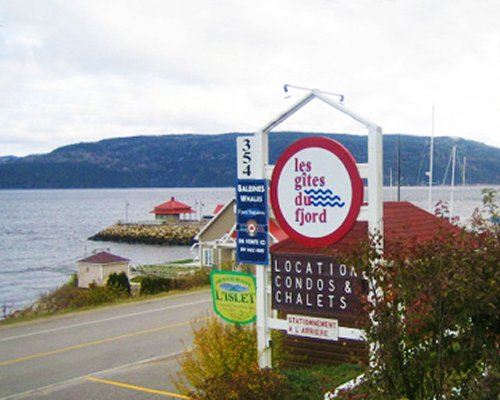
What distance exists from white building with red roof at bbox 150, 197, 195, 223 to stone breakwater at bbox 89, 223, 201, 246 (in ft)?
7.68

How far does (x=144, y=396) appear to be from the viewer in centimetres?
1187

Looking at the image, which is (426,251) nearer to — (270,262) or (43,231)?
(270,262)

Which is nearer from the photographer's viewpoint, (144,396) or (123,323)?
(144,396)

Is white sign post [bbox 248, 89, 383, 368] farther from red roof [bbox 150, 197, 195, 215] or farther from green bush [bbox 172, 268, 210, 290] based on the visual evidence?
red roof [bbox 150, 197, 195, 215]

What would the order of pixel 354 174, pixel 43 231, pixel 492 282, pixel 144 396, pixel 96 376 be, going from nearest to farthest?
pixel 492 282 < pixel 354 174 < pixel 144 396 < pixel 96 376 < pixel 43 231

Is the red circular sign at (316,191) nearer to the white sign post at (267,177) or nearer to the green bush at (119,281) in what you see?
the white sign post at (267,177)

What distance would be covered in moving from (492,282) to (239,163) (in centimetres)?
537

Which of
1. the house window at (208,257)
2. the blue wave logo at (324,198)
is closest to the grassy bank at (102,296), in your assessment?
the house window at (208,257)

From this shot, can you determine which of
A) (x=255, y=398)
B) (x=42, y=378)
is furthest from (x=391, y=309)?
(x=42, y=378)

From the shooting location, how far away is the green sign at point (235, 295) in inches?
407

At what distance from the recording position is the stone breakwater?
91.4m

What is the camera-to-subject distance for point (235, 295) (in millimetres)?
10523

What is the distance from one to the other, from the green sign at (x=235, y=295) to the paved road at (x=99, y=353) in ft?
6.43

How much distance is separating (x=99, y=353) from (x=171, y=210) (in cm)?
9081
